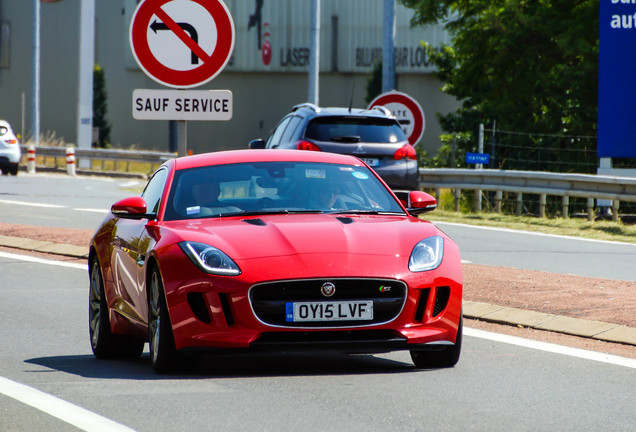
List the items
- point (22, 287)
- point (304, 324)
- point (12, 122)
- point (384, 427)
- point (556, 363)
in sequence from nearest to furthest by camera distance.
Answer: point (384, 427) < point (304, 324) < point (556, 363) < point (22, 287) < point (12, 122)

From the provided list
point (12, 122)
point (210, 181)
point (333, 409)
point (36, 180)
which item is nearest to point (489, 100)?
point (36, 180)

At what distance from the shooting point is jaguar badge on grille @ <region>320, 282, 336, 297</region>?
281 inches

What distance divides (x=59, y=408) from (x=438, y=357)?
2.37 metres

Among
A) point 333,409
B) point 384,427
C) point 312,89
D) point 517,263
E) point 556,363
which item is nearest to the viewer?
point 384,427

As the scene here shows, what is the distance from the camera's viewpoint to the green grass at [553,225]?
18672 millimetres

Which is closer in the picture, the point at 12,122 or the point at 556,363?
the point at 556,363

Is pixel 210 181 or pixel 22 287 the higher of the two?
pixel 210 181

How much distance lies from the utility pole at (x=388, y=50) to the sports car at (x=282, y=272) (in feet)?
Result: 60.9

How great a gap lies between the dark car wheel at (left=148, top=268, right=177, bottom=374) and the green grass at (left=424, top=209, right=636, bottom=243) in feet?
37.2

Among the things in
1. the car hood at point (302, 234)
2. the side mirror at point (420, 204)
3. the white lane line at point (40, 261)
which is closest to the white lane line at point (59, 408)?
the car hood at point (302, 234)

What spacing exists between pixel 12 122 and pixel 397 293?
6190cm

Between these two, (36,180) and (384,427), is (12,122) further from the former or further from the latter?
(384,427)

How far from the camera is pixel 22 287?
1265cm

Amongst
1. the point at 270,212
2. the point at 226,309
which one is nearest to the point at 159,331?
the point at 226,309
